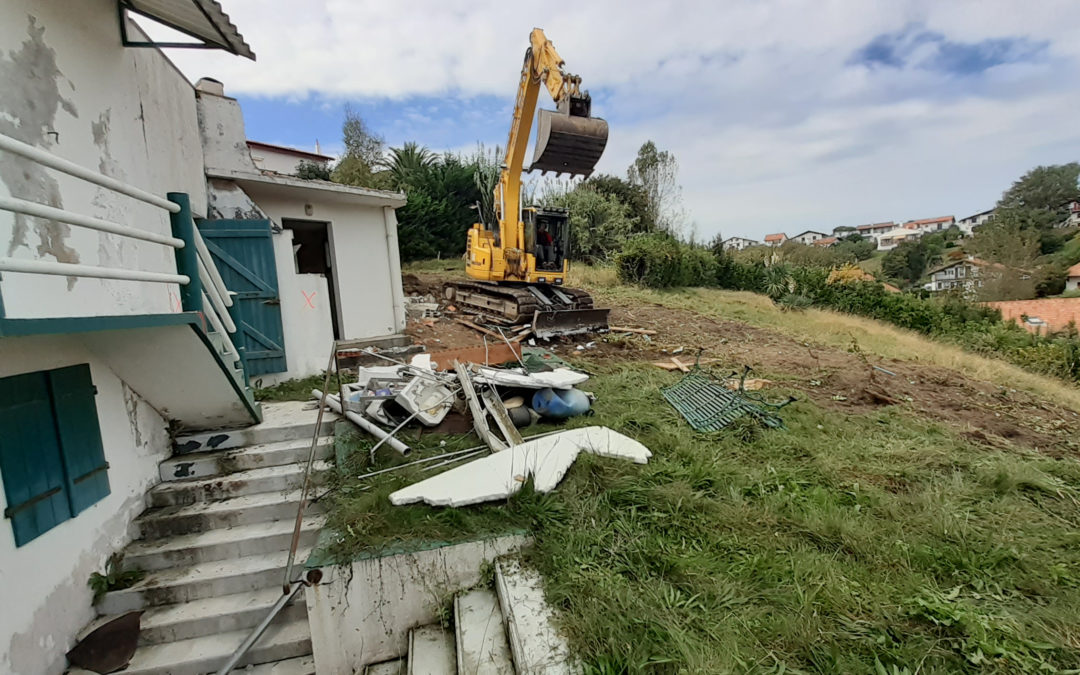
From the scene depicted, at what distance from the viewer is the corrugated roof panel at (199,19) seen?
3604mm

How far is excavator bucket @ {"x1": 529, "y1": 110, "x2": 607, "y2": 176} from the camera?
764cm

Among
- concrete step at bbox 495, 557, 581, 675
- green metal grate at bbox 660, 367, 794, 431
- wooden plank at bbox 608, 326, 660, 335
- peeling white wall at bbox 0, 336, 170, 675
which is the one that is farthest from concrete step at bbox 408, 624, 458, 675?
wooden plank at bbox 608, 326, 660, 335

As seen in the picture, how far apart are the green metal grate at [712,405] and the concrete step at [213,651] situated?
12.7 feet

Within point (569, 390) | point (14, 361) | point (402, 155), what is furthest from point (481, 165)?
point (14, 361)

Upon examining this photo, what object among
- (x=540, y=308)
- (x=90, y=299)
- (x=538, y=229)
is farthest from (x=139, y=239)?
(x=538, y=229)

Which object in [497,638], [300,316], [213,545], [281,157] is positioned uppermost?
[281,157]

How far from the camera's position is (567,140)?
775 centimetres

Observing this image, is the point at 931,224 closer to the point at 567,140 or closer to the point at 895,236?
the point at 895,236

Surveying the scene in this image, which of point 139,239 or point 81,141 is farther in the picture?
point 81,141

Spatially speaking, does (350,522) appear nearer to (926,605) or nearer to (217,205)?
(926,605)

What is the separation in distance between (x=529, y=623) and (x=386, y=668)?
1279mm

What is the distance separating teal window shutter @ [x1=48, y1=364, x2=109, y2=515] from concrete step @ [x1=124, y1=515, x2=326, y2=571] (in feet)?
1.78

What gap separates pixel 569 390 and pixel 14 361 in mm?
4213

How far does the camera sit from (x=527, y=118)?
945cm
